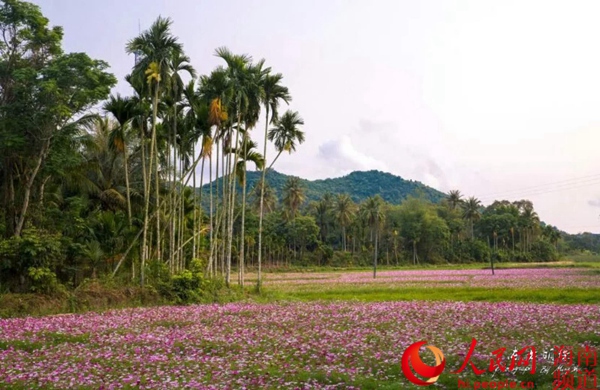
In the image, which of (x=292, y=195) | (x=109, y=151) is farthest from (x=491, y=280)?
(x=292, y=195)

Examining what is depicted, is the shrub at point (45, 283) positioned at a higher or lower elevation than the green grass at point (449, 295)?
higher

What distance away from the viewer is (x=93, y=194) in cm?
3028

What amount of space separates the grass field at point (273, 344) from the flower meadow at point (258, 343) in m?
0.03

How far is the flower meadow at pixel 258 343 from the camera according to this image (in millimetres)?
9266

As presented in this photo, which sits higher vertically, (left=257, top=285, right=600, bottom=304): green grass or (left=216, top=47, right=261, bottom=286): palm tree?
(left=216, top=47, right=261, bottom=286): palm tree

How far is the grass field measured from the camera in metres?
9.16

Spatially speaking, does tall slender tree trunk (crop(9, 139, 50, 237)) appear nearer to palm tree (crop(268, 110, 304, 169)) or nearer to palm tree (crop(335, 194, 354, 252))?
palm tree (crop(268, 110, 304, 169))

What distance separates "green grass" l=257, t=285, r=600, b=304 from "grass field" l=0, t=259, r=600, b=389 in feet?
25.0

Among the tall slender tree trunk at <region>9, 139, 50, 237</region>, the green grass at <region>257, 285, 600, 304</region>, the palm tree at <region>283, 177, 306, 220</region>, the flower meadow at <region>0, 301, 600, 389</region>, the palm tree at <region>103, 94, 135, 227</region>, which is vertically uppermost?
the palm tree at <region>283, 177, 306, 220</region>

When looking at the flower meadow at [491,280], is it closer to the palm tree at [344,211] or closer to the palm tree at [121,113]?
the palm tree at [121,113]

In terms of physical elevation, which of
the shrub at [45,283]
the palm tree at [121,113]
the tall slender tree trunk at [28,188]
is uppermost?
the palm tree at [121,113]

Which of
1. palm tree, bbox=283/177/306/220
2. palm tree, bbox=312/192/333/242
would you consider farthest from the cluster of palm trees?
palm tree, bbox=312/192/333/242

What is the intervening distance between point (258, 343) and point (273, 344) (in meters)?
0.42

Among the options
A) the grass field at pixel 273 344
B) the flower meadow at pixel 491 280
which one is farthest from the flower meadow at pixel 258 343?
the flower meadow at pixel 491 280
